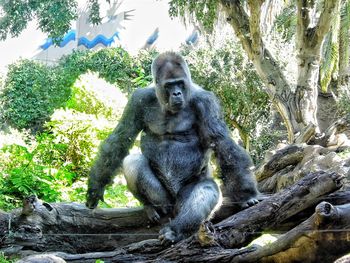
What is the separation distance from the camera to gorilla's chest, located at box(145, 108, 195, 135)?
378cm

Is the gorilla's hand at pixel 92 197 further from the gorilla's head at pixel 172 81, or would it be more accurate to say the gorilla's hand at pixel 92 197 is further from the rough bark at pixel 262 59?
the rough bark at pixel 262 59

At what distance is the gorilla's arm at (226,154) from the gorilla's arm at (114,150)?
1.43 feet

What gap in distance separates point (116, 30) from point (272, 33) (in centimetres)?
514

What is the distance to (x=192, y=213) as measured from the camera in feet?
10.9

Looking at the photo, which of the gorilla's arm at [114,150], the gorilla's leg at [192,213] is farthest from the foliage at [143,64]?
the gorilla's leg at [192,213]

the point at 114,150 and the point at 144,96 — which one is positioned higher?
the point at 144,96

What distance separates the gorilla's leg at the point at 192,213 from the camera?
130 inches

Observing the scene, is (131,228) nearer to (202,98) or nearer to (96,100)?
(202,98)

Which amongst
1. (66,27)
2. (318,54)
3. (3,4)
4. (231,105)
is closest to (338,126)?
(318,54)

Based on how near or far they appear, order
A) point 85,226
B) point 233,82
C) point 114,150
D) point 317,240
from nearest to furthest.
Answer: point 317,240, point 85,226, point 114,150, point 233,82

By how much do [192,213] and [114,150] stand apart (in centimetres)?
81

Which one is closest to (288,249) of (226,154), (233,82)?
(226,154)

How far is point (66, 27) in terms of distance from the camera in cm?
387

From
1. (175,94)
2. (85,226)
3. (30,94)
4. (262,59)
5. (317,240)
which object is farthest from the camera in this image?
(262,59)
